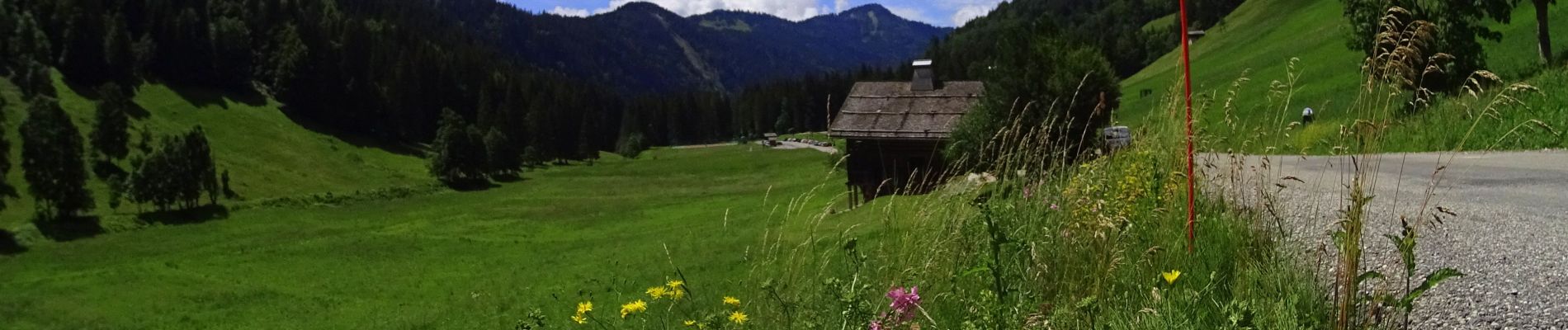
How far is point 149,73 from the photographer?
112 m

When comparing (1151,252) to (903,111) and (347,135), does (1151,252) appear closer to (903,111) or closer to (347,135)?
(903,111)

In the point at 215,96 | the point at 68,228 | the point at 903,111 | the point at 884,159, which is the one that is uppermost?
the point at 215,96

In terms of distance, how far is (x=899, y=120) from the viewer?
34969 millimetres

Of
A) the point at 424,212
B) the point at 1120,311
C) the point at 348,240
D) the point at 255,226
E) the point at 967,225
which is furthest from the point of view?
the point at 424,212

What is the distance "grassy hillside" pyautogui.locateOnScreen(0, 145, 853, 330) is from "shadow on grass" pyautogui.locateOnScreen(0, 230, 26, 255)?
0.91 meters

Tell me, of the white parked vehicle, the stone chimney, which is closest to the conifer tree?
the stone chimney

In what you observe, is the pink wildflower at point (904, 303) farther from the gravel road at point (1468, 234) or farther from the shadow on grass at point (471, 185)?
the shadow on grass at point (471, 185)

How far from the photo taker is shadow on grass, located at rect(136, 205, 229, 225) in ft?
216

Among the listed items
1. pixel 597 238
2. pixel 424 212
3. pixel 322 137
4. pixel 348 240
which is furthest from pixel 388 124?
pixel 597 238

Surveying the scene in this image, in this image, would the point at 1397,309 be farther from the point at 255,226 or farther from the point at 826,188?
the point at 255,226

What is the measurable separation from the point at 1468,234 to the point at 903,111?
29680 mm

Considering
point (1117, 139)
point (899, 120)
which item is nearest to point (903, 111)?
point (899, 120)

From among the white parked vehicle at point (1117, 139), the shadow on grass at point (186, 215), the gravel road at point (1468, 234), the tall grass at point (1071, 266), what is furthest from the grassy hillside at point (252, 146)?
the gravel road at point (1468, 234)

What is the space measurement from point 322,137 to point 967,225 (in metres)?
120
